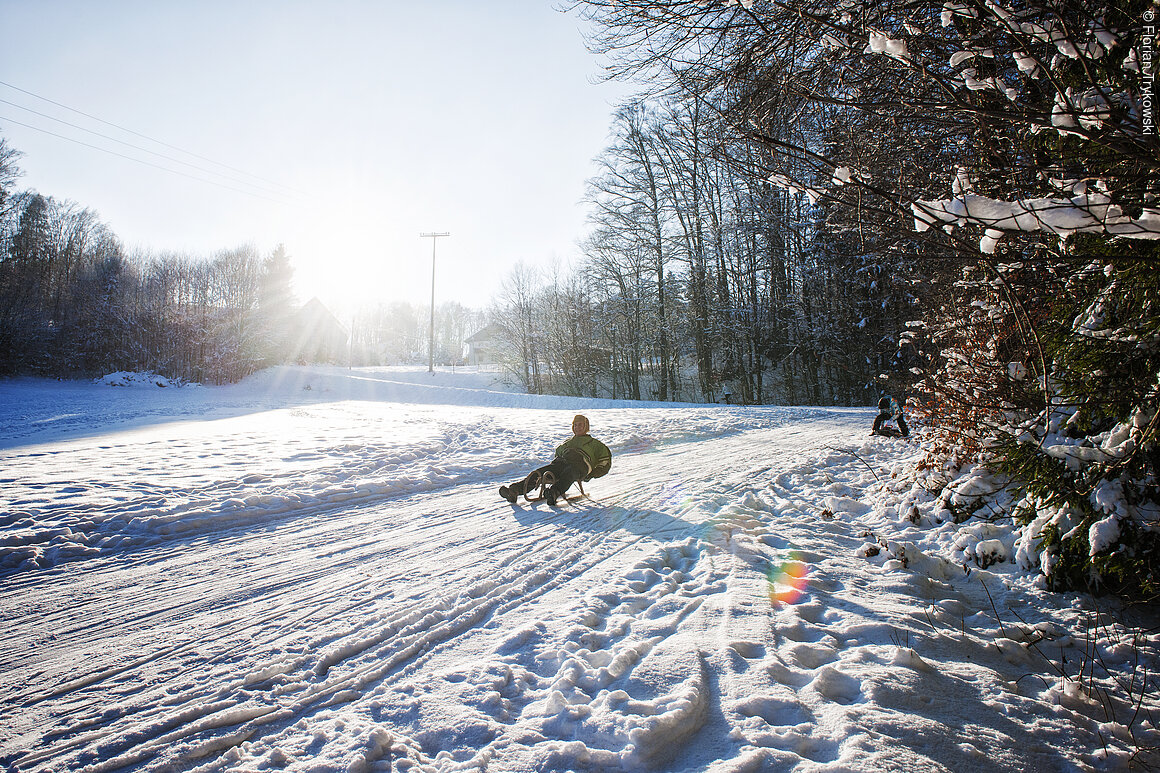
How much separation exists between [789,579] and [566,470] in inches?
115

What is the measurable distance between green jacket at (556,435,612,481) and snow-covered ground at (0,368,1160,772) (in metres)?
0.36

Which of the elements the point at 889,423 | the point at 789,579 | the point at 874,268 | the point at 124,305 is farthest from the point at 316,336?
the point at 789,579

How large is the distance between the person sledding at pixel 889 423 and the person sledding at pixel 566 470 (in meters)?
6.37

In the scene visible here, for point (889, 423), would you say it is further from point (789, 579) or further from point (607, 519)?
point (789, 579)

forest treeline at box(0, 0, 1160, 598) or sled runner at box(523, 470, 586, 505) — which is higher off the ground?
forest treeline at box(0, 0, 1160, 598)

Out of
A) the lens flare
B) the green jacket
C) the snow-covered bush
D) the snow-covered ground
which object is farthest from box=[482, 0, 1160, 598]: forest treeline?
the green jacket

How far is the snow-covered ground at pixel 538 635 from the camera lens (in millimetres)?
1927

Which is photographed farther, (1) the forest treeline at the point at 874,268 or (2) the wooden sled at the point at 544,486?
(2) the wooden sled at the point at 544,486

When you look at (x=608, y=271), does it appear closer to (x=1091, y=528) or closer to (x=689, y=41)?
(x=689, y=41)

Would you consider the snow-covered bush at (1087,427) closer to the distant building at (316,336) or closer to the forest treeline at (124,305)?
the forest treeline at (124,305)

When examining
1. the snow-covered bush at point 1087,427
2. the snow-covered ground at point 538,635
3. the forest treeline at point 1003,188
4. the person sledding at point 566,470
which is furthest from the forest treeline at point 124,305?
the snow-covered bush at point 1087,427

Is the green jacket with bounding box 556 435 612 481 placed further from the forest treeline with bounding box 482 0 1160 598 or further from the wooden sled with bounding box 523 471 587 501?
the forest treeline with bounding box 482 0 1160 598

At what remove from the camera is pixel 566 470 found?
584 cm

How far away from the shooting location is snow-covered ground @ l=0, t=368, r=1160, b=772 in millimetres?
1927
